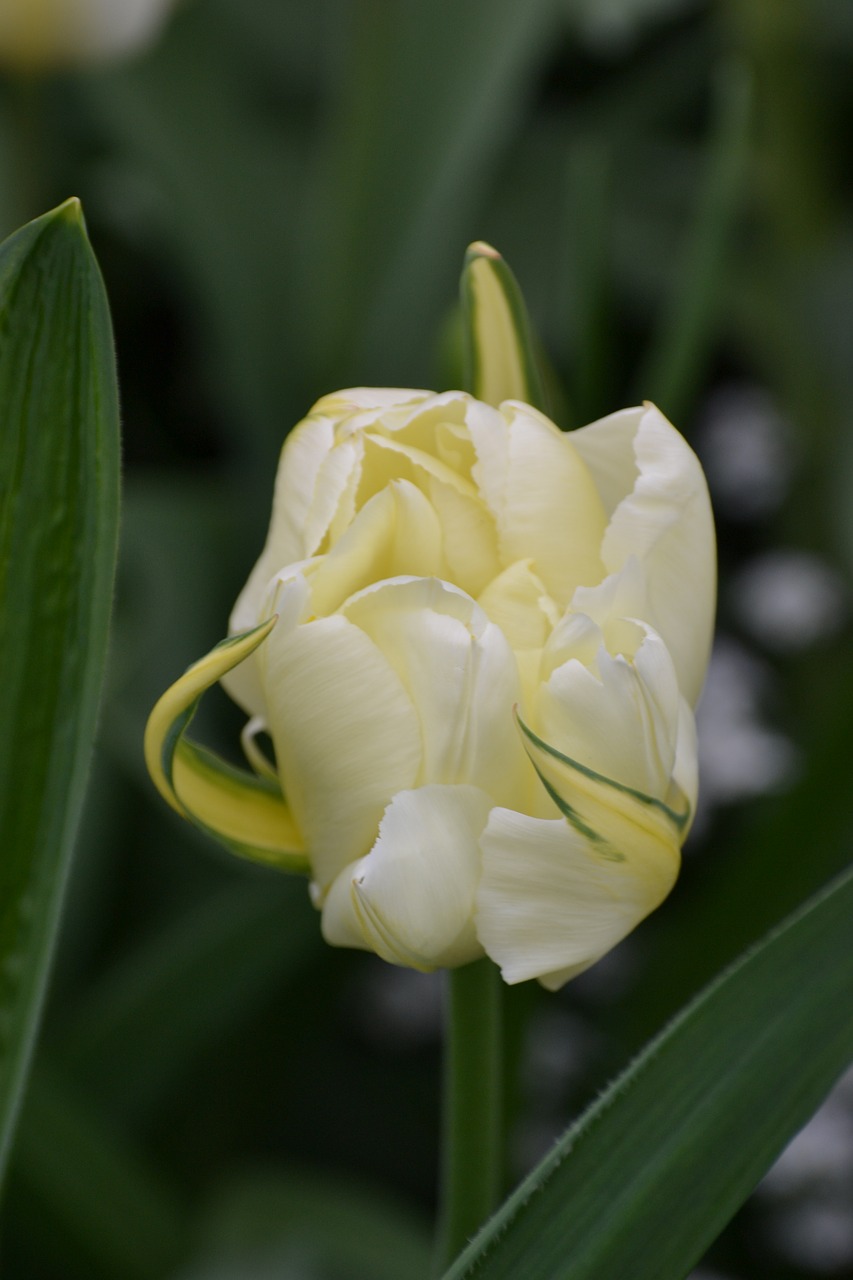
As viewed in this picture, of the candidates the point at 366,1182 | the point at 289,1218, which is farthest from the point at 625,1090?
the point at 366,1182

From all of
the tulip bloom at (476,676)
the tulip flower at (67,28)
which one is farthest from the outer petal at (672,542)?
the tulip flower at (67,28)

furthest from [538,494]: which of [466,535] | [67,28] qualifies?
[67,28]

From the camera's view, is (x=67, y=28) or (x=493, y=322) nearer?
(x=493, y=322)

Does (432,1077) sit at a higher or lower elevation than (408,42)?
lower

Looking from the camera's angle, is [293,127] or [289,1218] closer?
[289,1218]

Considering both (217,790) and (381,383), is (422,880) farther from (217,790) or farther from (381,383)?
(381,383)

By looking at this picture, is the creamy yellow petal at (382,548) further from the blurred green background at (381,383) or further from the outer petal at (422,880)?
the blurred green background at (381,383)

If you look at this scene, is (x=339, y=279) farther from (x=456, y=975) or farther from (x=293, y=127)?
(x=456, y=975)

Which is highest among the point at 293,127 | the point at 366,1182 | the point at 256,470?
the point at 293,127
